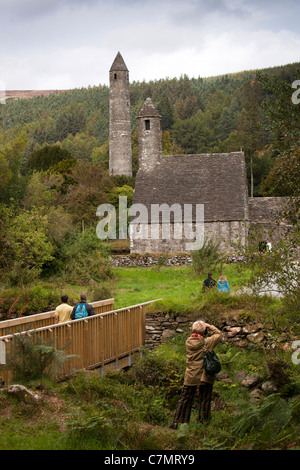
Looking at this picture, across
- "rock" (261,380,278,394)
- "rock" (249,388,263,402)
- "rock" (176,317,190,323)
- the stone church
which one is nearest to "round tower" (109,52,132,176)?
the stone church

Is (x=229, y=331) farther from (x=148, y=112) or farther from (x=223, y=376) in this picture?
(x=148, y=112)

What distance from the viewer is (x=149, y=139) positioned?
1799 inches

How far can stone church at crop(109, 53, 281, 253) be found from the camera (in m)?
39.9

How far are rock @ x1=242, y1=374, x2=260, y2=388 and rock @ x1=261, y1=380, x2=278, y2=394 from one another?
53 centimetres

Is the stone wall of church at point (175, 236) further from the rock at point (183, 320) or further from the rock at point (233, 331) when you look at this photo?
the rock at point (233, 331)

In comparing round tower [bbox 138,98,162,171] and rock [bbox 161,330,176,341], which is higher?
round tower [bbox 138,98,162,171]

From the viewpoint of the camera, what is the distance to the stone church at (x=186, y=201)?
39906mm

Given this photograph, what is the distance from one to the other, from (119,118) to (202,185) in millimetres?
24422

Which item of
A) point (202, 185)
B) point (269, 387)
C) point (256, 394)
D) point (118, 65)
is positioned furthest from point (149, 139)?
point (269, 387)

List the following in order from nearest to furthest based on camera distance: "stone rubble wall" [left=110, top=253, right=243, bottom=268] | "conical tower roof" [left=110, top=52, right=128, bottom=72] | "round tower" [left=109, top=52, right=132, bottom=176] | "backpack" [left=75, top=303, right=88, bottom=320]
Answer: "backpack" [left=75, top=303, right=88, bottom=320] → "stone rubble wall" [left=110, top=253, right=243, bottom=268] → "round tower" [left=109, top=52, right=132, bottom=176] → "conical tower roof" [left=110, top=52, right=128, bottom=72]

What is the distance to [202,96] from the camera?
5527 inches

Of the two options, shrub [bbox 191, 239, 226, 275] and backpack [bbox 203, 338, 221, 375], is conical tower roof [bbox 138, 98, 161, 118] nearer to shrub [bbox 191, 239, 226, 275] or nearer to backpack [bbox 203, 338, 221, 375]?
shrub [bbox 191, 239, 226, 275]
